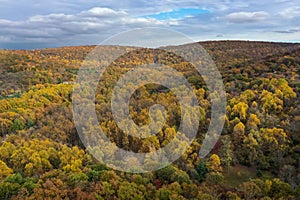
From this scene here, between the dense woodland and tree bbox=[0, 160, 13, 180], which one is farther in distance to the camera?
tree bbox=[0, 160, 13, 180]

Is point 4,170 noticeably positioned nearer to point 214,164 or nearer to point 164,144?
point 164,144

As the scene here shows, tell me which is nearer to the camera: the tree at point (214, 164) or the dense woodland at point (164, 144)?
the dense woodland at point (164, 144)

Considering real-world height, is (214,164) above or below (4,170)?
above

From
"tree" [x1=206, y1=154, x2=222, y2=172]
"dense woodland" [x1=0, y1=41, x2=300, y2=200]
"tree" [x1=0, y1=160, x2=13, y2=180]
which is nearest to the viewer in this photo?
"dense woodland" [x1=0, y1=41, x2=300, y2=200]

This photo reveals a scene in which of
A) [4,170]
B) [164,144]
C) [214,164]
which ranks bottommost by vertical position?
[4,170]

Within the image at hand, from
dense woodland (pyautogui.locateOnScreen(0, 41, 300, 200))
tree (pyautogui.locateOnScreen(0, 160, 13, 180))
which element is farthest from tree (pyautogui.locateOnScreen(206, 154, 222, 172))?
tree (pyautogui.locateOnScreen(0, 160, 13, 180))

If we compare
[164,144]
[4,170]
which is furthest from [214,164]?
[4,170]

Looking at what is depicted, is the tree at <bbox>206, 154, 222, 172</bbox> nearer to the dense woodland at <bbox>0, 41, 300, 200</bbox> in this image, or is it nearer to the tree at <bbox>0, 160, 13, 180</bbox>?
the dense woodland at <bbox>0, 41, 300, 200</bbox>

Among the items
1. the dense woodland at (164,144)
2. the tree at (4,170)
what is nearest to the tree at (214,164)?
the dense woodland at (164,144)

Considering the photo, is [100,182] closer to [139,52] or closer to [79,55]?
[139,52]

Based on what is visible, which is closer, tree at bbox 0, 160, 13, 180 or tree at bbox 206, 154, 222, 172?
tree at bbox 0, 160, 13, 180

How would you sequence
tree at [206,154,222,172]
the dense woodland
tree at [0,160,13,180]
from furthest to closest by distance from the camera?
tree at [206,154,222,172] → tree at [0,160,13,180] → the dense woodland

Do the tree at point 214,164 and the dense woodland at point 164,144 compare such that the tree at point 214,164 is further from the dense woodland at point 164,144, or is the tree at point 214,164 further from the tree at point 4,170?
the tree at point 4,170
